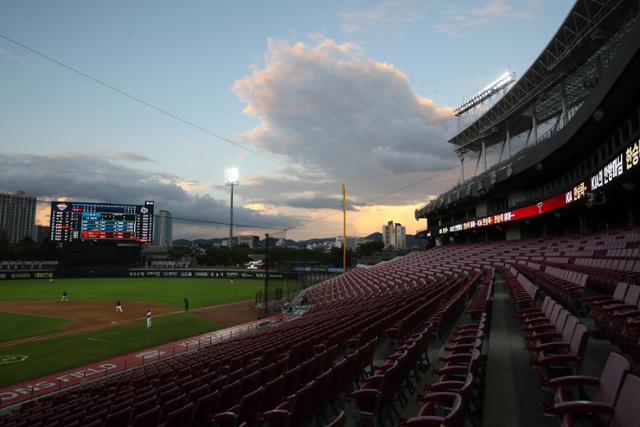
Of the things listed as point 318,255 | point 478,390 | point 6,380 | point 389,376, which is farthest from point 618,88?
point 318,255

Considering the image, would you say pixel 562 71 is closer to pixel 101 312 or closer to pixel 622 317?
pixel 622 317

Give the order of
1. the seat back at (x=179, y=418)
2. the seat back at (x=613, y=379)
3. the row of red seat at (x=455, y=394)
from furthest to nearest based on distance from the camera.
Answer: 1. the seat back at (x=179, y=418)
2. the seat back at (x=613, y=379)
3. the row of red seat at (x=455, y=394)

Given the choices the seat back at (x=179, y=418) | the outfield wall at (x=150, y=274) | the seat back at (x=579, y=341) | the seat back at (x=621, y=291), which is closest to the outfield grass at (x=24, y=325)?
the seat back at (x=179, y=418)

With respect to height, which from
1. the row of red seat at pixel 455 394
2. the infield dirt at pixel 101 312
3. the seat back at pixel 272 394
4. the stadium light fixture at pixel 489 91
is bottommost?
the infield dirt at pixel 101 312

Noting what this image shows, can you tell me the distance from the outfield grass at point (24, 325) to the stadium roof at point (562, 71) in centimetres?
4077

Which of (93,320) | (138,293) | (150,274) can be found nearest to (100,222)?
(150,274)

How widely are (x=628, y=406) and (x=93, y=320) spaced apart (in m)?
33.1

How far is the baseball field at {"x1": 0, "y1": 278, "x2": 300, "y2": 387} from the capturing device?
62.0 ft

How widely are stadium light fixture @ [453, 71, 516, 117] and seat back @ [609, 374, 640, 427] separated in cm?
5645

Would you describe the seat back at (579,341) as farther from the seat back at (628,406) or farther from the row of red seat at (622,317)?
the seat back at (628,406)

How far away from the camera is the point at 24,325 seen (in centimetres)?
2659

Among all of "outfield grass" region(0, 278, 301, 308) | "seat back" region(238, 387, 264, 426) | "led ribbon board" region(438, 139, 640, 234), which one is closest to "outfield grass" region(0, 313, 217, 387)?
"outfield grass" region(0, 278, 301, 308)

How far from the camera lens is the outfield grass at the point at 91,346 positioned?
55.0ft

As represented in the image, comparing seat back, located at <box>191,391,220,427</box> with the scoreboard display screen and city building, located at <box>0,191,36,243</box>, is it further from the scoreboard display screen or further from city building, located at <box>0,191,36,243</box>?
city building, located at <box>0,191,36,243</box>
